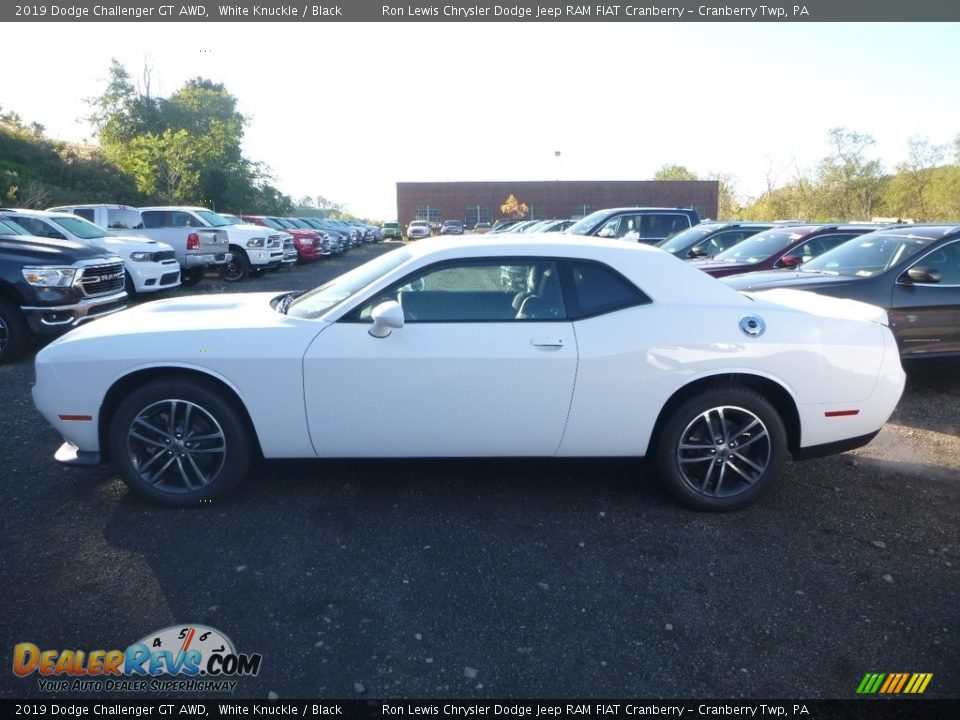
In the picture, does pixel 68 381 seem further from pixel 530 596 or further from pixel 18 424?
pixel 530 596

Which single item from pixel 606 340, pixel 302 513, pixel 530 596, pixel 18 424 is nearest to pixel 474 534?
pixel 530 596

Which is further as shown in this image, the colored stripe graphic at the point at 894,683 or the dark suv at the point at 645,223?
the dark suv at the point at 645,223

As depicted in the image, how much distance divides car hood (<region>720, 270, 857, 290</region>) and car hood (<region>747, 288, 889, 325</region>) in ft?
5.88

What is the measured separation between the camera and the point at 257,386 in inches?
138

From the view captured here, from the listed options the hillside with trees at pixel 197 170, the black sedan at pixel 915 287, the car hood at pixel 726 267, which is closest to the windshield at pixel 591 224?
the car hood at pixel 726 267

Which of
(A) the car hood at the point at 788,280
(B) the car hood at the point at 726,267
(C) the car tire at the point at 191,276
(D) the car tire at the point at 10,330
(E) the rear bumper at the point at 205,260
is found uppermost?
(E) the rear bumper at the point at 205,260

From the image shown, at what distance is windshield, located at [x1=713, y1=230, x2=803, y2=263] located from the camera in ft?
30.2

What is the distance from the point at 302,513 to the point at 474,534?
101cm

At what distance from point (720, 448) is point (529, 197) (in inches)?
2580

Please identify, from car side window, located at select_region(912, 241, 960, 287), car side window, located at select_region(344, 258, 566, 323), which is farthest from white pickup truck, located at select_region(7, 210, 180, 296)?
car side window, located at select_region(912, 241, 960, 287)

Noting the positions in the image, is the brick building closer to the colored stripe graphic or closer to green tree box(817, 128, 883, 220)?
green tree box(817, 128, 883, 220)

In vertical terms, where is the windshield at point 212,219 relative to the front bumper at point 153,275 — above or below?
above

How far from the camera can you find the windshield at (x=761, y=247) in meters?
9.22
